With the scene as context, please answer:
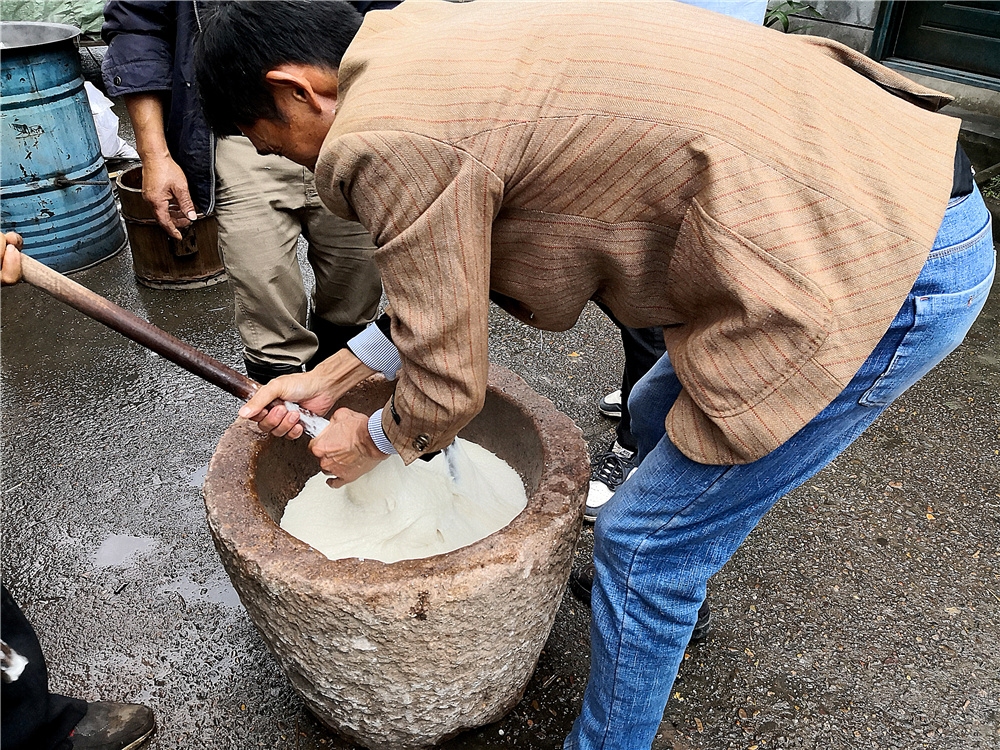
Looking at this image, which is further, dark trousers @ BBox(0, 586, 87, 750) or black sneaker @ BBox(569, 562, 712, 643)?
black sneaker @ BBox(569, 562, 712, 643)

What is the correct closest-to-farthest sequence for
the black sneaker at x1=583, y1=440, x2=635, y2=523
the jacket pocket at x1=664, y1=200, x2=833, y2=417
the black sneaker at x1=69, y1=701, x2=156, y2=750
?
the jacket pocket at x1=664, y1=200, x2=833, y2=417 < the black sneaker at x1=69, y1=701, x2=156, y2=750 < the black sneaker at x1=583, y1=440, x2=635, y2=523

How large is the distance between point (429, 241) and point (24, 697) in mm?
1203

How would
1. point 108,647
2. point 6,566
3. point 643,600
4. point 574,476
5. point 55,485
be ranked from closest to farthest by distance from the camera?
point 643,600
point 574,476
point 108,647
point 6,566
point 55,485

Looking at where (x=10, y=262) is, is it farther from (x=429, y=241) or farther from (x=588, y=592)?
(x=588, y=592)

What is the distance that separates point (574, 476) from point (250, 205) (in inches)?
52.7

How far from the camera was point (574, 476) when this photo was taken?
166cm

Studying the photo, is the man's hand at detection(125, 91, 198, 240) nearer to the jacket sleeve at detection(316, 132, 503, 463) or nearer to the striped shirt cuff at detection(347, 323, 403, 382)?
the striped shirt cuff at detection(347, 323, 403, 382)

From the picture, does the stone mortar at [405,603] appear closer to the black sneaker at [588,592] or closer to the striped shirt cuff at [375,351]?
the striped shirt cuff at [375,351]

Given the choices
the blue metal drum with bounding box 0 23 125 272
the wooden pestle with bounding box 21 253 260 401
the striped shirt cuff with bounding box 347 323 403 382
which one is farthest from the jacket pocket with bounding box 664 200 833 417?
Answer: the blue metal drum with bounding box 0 23 125 272

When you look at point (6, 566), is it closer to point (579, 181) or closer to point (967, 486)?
point (579, 181)

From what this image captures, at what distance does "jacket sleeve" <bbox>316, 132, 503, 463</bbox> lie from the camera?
108cm

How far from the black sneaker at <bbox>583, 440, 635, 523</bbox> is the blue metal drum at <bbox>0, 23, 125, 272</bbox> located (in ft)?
9.34

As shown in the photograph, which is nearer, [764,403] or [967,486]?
[764,403]

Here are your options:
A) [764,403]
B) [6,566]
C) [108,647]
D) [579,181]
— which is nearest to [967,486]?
[764,403]
